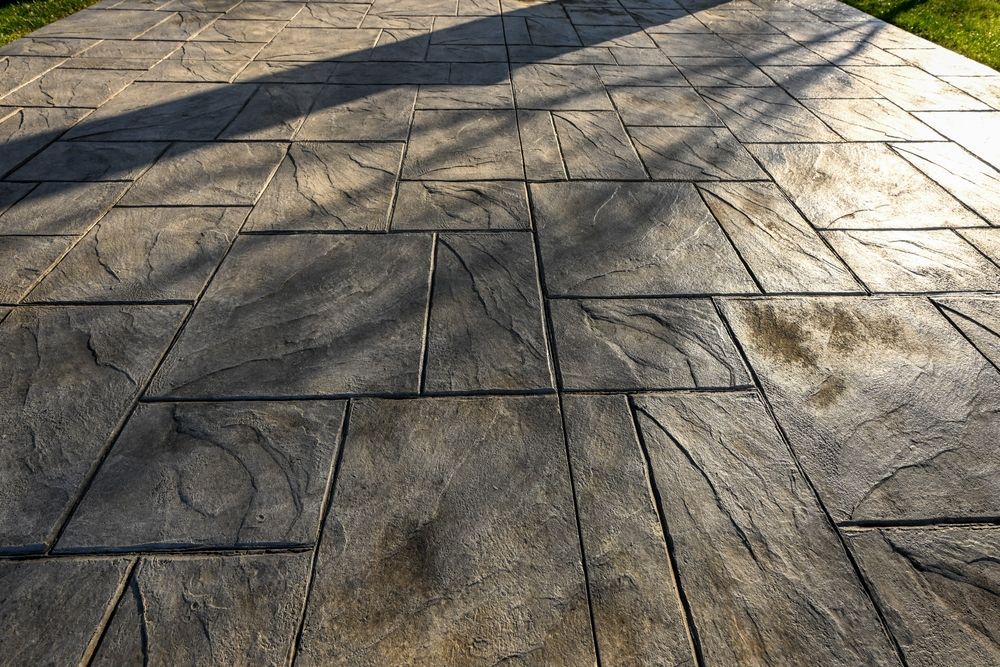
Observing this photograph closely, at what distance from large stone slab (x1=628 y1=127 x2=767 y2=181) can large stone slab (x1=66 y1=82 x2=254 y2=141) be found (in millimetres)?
3021

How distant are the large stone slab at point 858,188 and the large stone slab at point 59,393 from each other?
137 inches

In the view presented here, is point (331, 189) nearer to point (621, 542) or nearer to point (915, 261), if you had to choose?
point (621, 542)

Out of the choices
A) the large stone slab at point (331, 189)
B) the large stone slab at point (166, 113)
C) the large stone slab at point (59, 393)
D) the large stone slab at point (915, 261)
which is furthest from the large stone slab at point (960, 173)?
the large stone slab at point (166, 113)

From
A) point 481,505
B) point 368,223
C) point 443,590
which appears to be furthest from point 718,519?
point 368,223

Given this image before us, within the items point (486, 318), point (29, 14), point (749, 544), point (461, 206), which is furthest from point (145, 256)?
point (29, 14)

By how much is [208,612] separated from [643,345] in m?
1.79

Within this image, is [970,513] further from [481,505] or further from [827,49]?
[827,49]

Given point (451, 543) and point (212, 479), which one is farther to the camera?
point (212, 479)

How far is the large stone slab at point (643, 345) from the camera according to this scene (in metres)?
2.26

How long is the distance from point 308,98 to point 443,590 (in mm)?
4121

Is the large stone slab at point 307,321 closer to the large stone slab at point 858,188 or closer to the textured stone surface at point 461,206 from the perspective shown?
the textured stone surface at point 461,206

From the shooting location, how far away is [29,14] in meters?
6.38

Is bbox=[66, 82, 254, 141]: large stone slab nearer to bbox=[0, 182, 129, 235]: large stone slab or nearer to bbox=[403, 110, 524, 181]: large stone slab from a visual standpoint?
bbox=[0, 182, 129, 235]: large stone slab

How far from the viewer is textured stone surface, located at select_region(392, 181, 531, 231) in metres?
3.13
